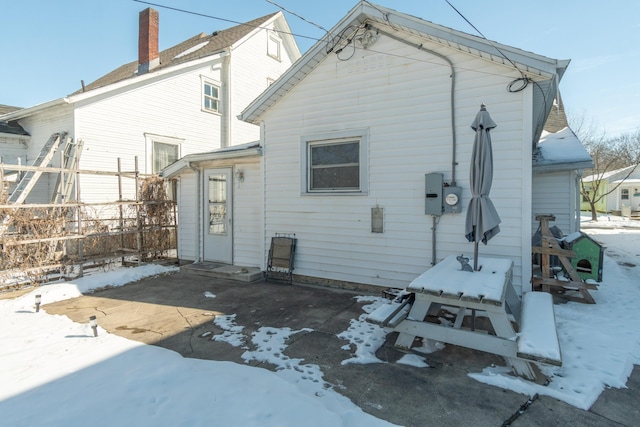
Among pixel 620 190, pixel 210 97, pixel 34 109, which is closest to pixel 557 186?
pixel 210 97

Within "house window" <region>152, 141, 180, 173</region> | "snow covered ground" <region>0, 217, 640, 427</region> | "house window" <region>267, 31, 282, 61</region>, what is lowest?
"snow covered ground" <region>0, 217, 640, 427</region>

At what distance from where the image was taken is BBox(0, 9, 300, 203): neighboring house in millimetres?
10039

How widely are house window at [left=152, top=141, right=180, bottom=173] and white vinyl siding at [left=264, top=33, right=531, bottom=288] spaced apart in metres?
6.59

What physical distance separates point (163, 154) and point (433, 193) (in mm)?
10288

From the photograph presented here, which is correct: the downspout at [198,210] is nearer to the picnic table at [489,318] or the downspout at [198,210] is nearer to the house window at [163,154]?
the house window at [163,154]

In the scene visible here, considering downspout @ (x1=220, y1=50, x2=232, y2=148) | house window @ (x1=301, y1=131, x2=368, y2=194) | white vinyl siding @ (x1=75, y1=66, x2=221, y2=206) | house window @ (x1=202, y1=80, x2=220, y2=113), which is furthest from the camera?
downspout @ (x1=220, y1=50, x2=232, y2=148)

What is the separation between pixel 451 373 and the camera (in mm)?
3227

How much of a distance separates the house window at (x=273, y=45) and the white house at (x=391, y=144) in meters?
10.3

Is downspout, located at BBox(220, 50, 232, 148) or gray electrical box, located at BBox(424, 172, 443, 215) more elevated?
downspout, located at BBox(220, 50, 232, 148)

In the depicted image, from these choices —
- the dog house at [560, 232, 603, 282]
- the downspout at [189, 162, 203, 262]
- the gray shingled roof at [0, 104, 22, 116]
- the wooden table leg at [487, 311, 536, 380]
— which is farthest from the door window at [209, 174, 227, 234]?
the gray shingled roof at [0, 104, 22, 116]

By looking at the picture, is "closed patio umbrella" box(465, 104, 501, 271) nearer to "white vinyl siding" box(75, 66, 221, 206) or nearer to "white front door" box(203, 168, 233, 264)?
"white front door" box(203, 168, 233, 264)

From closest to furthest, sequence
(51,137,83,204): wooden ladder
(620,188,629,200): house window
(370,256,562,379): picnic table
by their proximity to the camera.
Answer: (370,256,562,379): picnic table < (51,137,83,204): wooden ladder < (620,188,629,200): house window

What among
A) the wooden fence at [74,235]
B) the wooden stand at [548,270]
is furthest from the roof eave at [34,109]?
A: the wooden stand at [548,270]

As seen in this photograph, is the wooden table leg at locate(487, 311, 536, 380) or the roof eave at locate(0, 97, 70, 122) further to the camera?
the roof eave at locate(0, 97, 70, 122)
